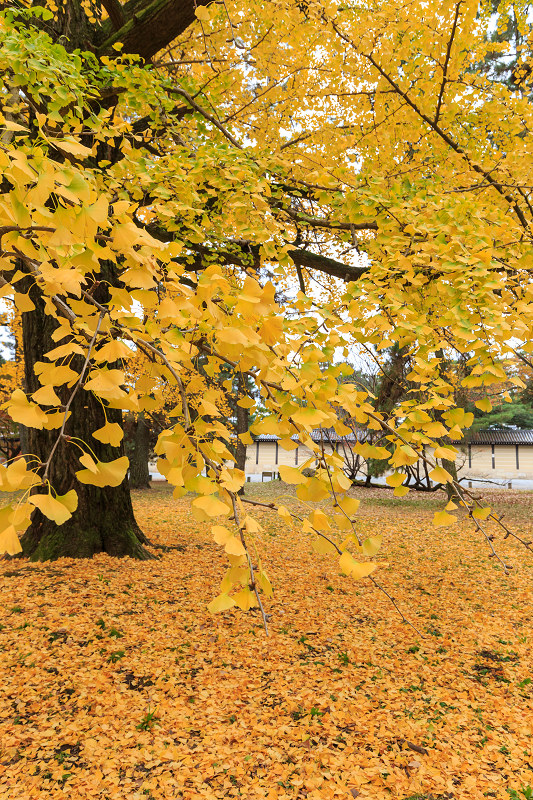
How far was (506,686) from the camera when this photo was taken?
2.99 meters

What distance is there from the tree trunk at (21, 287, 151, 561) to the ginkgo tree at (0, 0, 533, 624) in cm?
2

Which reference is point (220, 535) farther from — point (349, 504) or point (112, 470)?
point (349, 504)

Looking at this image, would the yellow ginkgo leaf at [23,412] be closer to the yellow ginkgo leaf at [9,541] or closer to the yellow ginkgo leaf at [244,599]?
the yellow ginkgo leaf at [9,541]

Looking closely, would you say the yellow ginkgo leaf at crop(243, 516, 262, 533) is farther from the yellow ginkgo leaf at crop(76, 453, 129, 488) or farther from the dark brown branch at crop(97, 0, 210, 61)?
the dark brown branch at crop(97, 0, 210, 61)

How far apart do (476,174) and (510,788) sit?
16.8 feet

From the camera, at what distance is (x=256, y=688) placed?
285 cm

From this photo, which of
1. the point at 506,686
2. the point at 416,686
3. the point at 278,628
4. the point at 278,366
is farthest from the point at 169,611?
the point at 278,366

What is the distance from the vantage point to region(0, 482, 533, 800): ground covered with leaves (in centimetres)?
216

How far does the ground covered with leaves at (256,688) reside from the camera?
7.09 ft

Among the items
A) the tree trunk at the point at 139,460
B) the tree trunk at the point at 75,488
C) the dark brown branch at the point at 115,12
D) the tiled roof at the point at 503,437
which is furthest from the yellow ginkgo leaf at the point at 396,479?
the tiled roof at the point at 503,437

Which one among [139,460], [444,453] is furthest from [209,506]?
[139,460]

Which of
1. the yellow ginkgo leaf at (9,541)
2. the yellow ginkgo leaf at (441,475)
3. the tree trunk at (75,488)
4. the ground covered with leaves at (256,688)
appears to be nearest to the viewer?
the yellow ginkgo leaf at (9,541)

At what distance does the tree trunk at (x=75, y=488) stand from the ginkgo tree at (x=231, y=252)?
0.07 ft

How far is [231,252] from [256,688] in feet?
14.3
